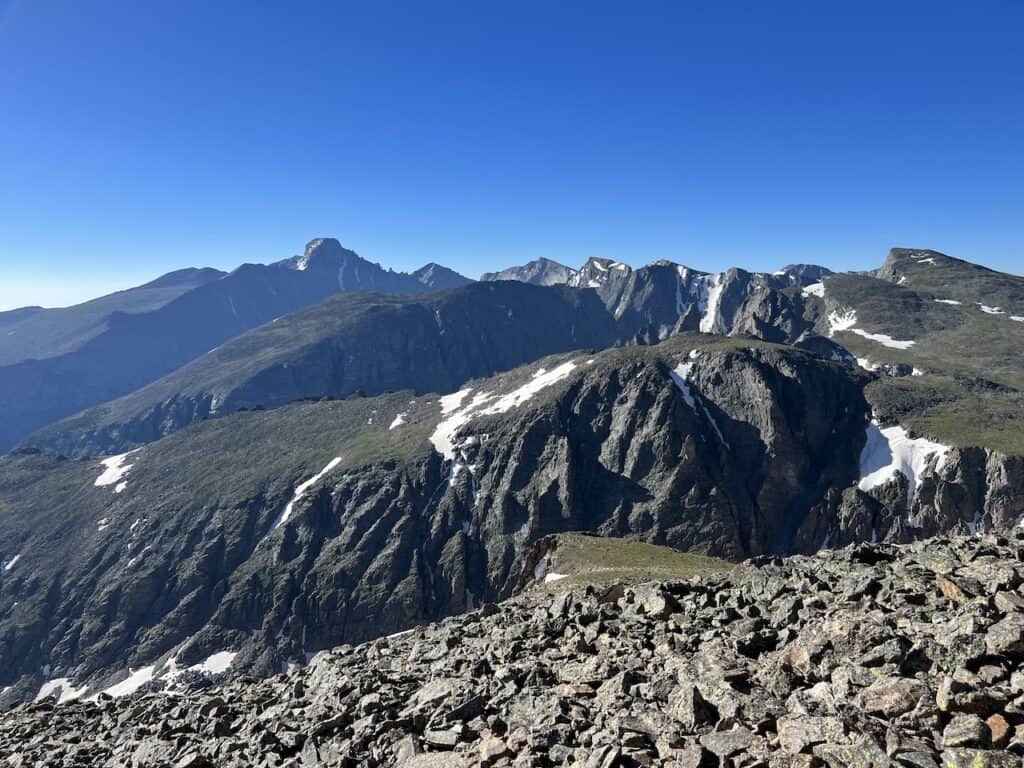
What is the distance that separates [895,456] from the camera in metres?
135

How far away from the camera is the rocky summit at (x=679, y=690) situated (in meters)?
11.6

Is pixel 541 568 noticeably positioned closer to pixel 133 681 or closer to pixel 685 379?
pixel 133 681

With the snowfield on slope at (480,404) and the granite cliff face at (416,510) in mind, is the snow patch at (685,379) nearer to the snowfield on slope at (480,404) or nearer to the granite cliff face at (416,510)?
the granite cliff face at (416,510)

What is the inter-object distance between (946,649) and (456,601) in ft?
403

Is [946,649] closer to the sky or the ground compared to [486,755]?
closer to the sky

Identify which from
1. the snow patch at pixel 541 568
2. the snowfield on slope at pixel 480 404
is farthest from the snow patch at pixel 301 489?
the snow patch at pixel 541 568

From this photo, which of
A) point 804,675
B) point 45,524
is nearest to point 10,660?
point 45,524

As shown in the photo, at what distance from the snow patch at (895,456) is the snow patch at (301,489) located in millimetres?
132665

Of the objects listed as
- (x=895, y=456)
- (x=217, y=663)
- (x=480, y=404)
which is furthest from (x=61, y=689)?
(x=895, y=456)

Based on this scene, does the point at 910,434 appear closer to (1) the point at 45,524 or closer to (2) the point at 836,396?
(2) the point at 836,396

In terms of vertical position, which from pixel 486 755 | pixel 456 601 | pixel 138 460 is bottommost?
pixel 456 601

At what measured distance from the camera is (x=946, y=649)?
44.7ft

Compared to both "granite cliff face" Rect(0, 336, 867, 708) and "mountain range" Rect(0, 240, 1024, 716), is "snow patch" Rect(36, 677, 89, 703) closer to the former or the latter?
"mountain range" Rect(0, 240, 1024, 716)

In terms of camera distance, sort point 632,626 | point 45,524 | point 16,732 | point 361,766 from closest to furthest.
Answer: point 361,766, point 632,626, point 16,732, point 45,524
